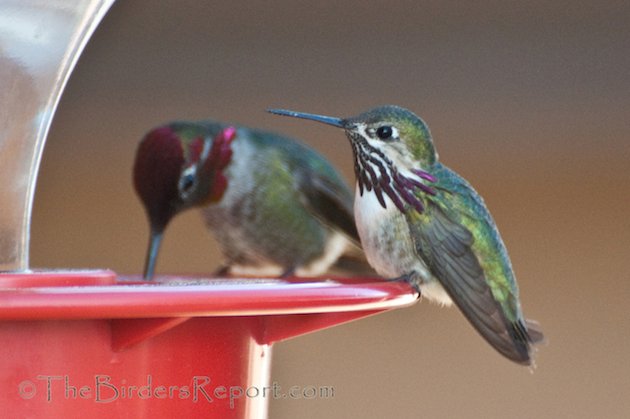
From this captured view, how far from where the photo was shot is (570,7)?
4.23 metres

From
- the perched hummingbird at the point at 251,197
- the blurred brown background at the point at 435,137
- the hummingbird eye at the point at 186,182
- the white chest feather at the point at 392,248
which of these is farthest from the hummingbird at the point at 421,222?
the blurred brown background at the point at 435,137

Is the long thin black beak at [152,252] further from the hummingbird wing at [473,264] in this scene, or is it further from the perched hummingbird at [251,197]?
the hummingbird wing at [473,264]

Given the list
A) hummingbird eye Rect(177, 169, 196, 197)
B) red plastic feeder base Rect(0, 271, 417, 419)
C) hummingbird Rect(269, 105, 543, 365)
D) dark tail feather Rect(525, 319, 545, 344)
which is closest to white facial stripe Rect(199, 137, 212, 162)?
Answer: hummingbird eye Rect(177, 169, 196, 197)

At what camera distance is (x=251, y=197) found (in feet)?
10.5

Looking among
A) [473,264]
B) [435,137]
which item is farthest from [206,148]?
[435,137]

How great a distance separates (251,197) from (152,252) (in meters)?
0.56

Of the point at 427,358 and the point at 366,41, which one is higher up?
the point at 366,41

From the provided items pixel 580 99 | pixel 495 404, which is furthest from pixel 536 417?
pixel 580 99

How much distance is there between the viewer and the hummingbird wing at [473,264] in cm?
201

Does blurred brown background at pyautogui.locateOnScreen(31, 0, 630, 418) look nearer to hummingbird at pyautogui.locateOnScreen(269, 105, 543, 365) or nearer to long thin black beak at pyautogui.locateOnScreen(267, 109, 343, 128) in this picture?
hummingbird at pyautogui.locateOnScreen(269, 105, 543, 365)

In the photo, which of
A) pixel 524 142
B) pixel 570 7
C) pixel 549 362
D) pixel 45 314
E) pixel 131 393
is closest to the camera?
pixel 45 314

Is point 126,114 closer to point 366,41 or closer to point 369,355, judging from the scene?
point 366,41

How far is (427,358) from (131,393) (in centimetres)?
425

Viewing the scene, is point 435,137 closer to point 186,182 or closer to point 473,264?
point 186,182
